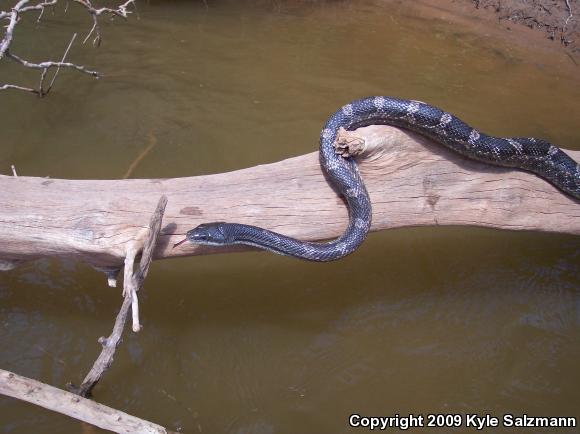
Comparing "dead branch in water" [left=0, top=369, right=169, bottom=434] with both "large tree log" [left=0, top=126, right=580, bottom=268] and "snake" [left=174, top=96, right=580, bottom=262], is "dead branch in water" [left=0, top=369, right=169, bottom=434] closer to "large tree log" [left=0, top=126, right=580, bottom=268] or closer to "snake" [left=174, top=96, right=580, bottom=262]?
"large tree log" [left=0, top=126, right=580, bottom=268]

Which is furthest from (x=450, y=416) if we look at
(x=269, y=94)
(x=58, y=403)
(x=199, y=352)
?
(x=269, y=94)

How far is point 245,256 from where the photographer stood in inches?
213

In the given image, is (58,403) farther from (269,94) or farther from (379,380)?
(269,94)

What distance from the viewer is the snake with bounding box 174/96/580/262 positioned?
13.3ft

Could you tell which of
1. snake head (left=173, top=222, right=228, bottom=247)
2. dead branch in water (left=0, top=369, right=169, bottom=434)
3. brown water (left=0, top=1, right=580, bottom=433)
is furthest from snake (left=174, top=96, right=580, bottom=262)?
dead branch in water (left=0, top=369, right=169, bottom=434)

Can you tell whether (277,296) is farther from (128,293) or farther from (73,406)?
(73,406)

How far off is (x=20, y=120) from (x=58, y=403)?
540 centimetres

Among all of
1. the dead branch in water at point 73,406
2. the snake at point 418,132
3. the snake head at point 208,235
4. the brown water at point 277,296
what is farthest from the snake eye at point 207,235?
the dead branch in water at point 73,406

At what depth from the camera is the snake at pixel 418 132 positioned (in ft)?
13.3

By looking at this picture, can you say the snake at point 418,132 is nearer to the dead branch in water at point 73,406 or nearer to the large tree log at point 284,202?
the large tree log at point 284,202

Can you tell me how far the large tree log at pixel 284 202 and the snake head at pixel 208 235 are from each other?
0.52ft

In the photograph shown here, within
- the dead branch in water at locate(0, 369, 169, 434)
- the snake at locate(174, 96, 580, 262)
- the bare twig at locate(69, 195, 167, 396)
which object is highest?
the snake at locate(174, 96, 580, 262)

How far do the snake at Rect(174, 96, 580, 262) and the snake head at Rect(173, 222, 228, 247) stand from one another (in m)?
0.70

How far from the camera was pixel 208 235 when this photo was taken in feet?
12.4
